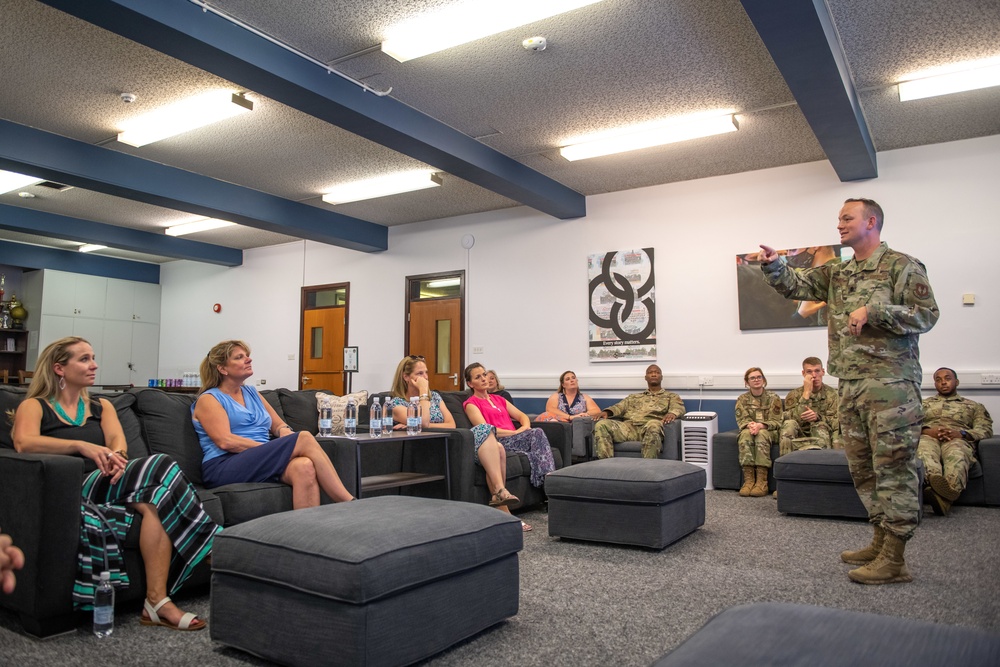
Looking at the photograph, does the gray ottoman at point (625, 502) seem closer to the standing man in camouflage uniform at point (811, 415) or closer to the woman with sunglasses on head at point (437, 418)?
the woman with sunglasses on head at point (437, 418)

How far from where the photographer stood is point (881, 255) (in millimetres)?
3207

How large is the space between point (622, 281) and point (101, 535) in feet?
19.0

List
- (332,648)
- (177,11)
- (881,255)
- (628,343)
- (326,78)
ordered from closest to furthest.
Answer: (332,648) < (881,255) < (177,11) < (326,78) < (628,343)

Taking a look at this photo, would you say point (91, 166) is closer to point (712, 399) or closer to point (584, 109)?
point (584, 109)

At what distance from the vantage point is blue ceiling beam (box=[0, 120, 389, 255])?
5949mm

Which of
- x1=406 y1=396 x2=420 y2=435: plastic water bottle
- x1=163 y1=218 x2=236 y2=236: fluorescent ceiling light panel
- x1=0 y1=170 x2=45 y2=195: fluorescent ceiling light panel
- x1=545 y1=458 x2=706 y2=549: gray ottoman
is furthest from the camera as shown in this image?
x1=163 y1=218 x2=236 y2=236: fluorescent ceiling light panel

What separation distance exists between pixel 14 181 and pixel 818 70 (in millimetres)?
7236

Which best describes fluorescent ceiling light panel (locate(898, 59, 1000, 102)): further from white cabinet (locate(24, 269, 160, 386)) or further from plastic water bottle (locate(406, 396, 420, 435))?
white cabinet (locate(24, 269, 160, 386))

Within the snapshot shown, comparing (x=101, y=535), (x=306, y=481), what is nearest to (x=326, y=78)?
(x=306, y=481)

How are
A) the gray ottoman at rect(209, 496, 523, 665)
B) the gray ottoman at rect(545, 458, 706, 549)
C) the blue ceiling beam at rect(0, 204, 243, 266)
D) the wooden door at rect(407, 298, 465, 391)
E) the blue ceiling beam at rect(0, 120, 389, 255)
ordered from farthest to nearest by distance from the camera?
the wooden door at rect(407, 298, 465, 391)
the blue ceiling beam at rect(0, 204, 243, 266)
the blue ceiling beam at rect(0, 120, 389, 255)
the gray ottoman at rect(545, 458, 706, 549)
the gray ottoman at rect(209, 496, 523, 665)

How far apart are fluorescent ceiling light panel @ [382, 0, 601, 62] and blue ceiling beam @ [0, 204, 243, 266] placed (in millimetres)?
6225

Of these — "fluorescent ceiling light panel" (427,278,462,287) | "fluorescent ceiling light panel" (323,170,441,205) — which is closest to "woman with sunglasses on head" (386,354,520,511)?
"fluorescent ceiling light panel" (323,170,441,205)

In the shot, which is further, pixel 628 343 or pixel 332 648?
pixel 628 343

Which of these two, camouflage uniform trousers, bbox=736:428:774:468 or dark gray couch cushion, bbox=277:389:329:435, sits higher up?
dark gray couch cushion, bbox=277:389:329:435
